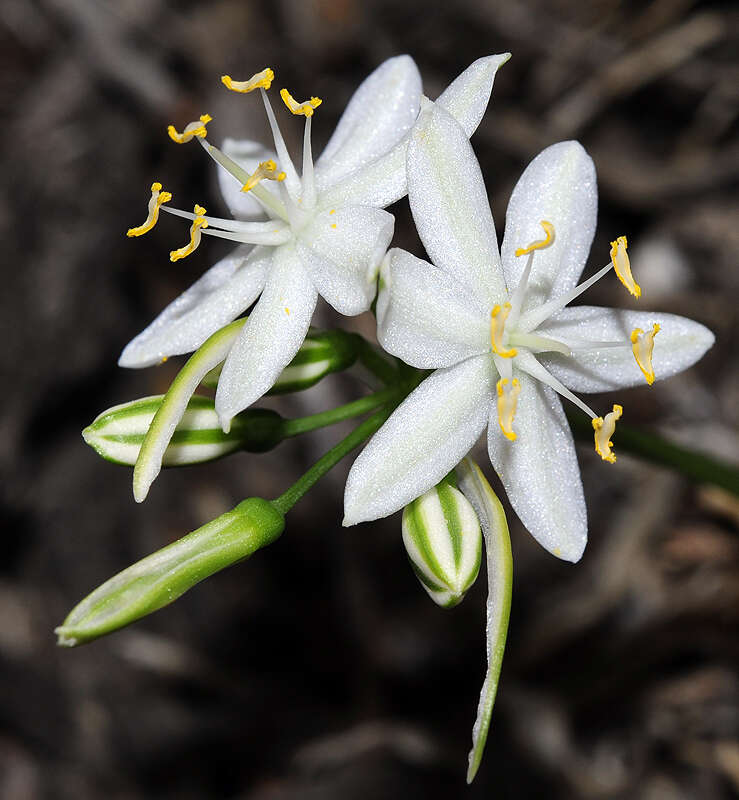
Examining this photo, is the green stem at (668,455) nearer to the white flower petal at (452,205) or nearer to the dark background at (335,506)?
the white flower petal at (452,205)

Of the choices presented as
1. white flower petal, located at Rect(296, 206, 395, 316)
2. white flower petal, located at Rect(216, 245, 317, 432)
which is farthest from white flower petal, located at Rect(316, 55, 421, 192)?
white flower petal, located at Rect(216, 245, 317, 432)

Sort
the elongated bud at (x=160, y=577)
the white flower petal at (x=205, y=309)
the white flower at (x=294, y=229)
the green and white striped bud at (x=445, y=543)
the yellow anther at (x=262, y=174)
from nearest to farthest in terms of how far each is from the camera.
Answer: the elongated bud at (x=160, y=577), the green and white striped bud at (x=445, y=543), the white flower at (x=294, y=229), the yellow anther at (x=262, y=174), the white flower petal at (x=205, y=309)

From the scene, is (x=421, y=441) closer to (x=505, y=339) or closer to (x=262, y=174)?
(x=505, y=339)

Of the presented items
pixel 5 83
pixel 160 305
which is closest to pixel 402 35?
pixel 160 305

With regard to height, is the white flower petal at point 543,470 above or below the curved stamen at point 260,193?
below

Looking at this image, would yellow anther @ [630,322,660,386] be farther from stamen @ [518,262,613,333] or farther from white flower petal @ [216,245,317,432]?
white flower petal @ [216,245,317,432]

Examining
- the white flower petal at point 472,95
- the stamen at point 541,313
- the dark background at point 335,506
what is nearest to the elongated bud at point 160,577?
the stamen at point 541,313

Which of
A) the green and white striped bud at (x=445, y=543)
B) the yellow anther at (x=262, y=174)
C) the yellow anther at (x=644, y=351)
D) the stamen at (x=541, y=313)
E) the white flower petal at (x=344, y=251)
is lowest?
the green and white striped bud at (x=445, y=543)

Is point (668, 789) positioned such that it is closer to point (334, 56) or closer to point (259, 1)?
point (334, 56)
